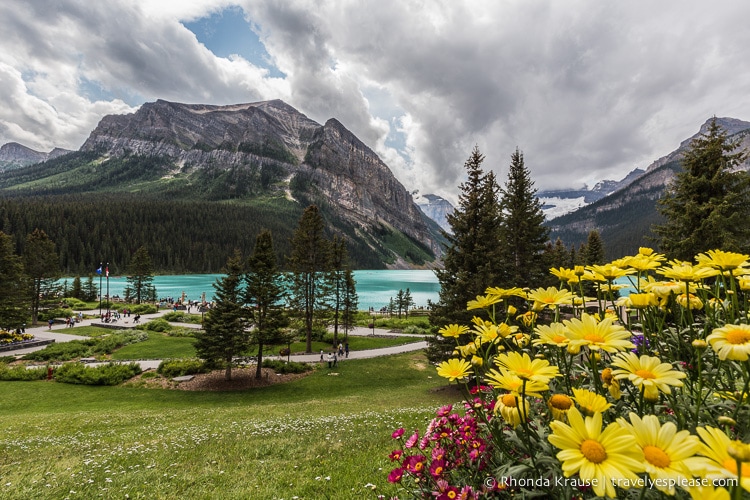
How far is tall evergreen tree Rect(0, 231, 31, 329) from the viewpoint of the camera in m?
26.0

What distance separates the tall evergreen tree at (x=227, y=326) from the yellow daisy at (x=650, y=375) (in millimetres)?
18168

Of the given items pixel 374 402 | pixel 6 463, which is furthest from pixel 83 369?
pixel 374 402

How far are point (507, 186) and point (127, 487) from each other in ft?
64.9

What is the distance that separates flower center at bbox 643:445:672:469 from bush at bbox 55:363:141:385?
74.5ft

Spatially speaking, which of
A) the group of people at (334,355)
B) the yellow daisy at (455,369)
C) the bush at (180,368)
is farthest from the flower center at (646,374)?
the group of people at (334,355)

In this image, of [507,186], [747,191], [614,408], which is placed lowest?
[614,408]

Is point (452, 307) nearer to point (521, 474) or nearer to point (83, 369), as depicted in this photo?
point (521, 474)

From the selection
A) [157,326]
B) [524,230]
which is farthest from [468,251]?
[157,326]

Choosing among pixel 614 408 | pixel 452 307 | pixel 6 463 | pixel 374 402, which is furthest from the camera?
pixel 452 307

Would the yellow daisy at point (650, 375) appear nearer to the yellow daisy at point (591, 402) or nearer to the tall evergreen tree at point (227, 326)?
the yellow daisy at point (591, 402)

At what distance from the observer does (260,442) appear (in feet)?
20.0

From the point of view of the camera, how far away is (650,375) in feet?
4.08

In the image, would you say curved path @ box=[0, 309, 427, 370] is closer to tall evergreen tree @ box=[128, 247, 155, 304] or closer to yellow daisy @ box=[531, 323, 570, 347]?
tall evergreen tree @ box=[128, 247, 155, 304]

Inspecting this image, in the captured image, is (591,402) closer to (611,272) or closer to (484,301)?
(484,301)
